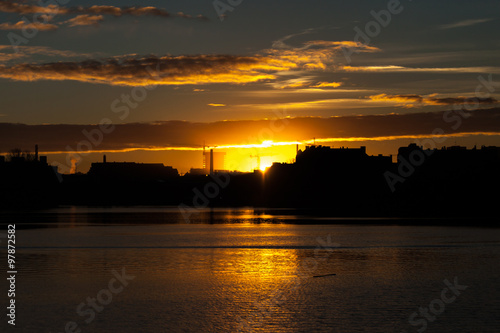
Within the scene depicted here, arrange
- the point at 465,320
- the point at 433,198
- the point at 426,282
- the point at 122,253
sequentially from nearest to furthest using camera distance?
the point at 465,320 < the point at 426,282 < the point at 122,253 < the point at 433,198

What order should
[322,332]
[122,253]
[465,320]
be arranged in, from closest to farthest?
[322,332], [465,320], [122,253]

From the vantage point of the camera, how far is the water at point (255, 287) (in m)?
26.0

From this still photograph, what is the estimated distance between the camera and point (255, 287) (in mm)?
34438

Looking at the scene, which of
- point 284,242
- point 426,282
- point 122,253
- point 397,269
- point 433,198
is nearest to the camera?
point 426,282

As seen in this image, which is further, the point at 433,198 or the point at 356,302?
the point at 433,198

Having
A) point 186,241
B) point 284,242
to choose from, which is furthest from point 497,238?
point 186,241

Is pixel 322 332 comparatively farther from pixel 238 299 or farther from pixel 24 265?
pixel 24 265

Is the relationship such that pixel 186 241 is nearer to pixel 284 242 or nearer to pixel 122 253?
pixel 284 242

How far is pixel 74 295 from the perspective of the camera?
31422 mm

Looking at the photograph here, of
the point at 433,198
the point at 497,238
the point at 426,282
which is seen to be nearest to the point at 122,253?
the point at 426,282

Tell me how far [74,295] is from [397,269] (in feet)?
62.4

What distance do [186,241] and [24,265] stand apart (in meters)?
23.8

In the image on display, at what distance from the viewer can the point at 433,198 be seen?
198625 mm

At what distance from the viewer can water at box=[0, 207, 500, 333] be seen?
85.4 ft
